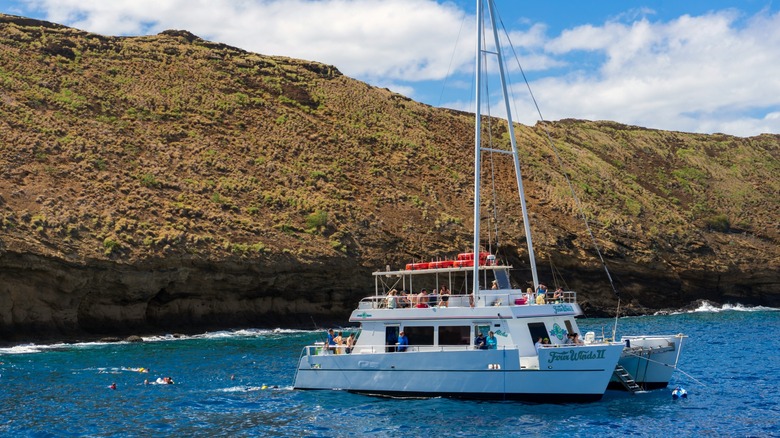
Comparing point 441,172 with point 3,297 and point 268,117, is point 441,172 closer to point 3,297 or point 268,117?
point 268,117

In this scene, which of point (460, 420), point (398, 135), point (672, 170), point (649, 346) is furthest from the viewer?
point (672, 170)

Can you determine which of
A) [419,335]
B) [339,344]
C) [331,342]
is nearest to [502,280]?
[419,335]

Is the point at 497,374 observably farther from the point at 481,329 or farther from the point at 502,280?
the point at 502,280

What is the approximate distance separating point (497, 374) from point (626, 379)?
533 cm

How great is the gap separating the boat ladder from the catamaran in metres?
0.04

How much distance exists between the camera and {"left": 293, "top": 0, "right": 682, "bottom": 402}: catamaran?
2647cm

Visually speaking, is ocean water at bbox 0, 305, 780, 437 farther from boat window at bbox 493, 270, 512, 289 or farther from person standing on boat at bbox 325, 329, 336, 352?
boat window at bbox 493, 270, 512, 289

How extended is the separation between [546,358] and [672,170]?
8856 centimetres

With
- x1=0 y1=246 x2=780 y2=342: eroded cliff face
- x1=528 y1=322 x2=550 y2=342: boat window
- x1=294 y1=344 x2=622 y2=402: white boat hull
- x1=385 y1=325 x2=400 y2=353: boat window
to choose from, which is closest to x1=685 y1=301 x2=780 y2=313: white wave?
x1=0 y1=246 x2=780 y2=342: eroded cliff face

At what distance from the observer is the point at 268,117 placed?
87.4 metres

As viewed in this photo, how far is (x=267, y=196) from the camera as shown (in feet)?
233

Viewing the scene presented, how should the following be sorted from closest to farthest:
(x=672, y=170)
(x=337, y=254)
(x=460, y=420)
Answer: (x=460, y=420) → (x=337, y=254) → (x=672, y=170)

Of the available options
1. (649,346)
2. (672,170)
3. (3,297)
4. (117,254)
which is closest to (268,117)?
(117,254)

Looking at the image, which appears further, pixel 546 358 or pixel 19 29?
pixel 19 29
